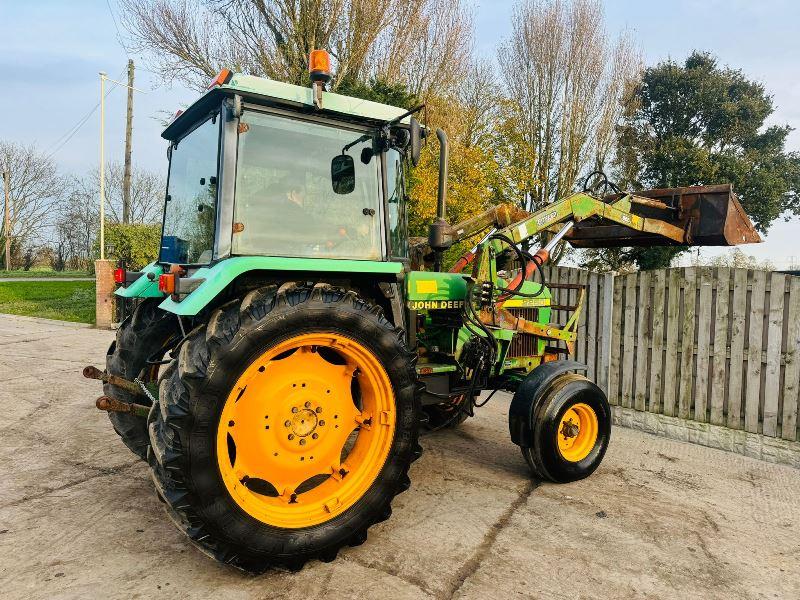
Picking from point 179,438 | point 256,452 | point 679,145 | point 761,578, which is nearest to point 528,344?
point 761,578

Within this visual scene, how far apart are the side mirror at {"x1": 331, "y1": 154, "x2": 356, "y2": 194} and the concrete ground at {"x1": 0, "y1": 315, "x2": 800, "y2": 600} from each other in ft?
6.50

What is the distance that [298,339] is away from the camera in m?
2.68

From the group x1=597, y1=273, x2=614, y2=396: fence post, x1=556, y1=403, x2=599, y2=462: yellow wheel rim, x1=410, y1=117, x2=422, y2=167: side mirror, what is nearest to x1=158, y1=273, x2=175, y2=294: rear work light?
x1=410, y1=117, x2=422, y2=167: side mirror

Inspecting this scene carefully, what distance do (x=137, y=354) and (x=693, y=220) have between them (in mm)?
4732

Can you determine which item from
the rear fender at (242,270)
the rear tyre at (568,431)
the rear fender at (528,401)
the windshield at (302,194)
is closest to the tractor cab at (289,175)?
the windshield at (302,194)

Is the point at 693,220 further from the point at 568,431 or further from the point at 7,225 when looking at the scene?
the point at 7,225

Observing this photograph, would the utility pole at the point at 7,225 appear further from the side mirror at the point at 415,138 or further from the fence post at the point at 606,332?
the side mirror at the point at 415,138

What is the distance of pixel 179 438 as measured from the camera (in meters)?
2.37

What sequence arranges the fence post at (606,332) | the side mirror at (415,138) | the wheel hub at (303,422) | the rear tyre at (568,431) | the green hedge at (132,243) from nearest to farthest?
the wheel hub at (303,422) < the side mirror at (415,138) < the rear tyre at (568,431) < the fence post at (606,332) < the green hedge at (132,243)

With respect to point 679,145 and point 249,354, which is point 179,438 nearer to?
point 249,354

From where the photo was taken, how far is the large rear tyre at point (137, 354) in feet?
11.5

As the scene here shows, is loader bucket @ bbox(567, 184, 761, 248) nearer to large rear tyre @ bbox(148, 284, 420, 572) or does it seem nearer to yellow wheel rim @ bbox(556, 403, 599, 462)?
yellow wheel rim @ bbox(556, 403, 599, 462)

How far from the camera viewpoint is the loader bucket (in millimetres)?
4742

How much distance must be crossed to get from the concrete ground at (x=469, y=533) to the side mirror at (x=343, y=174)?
1.98 metres
